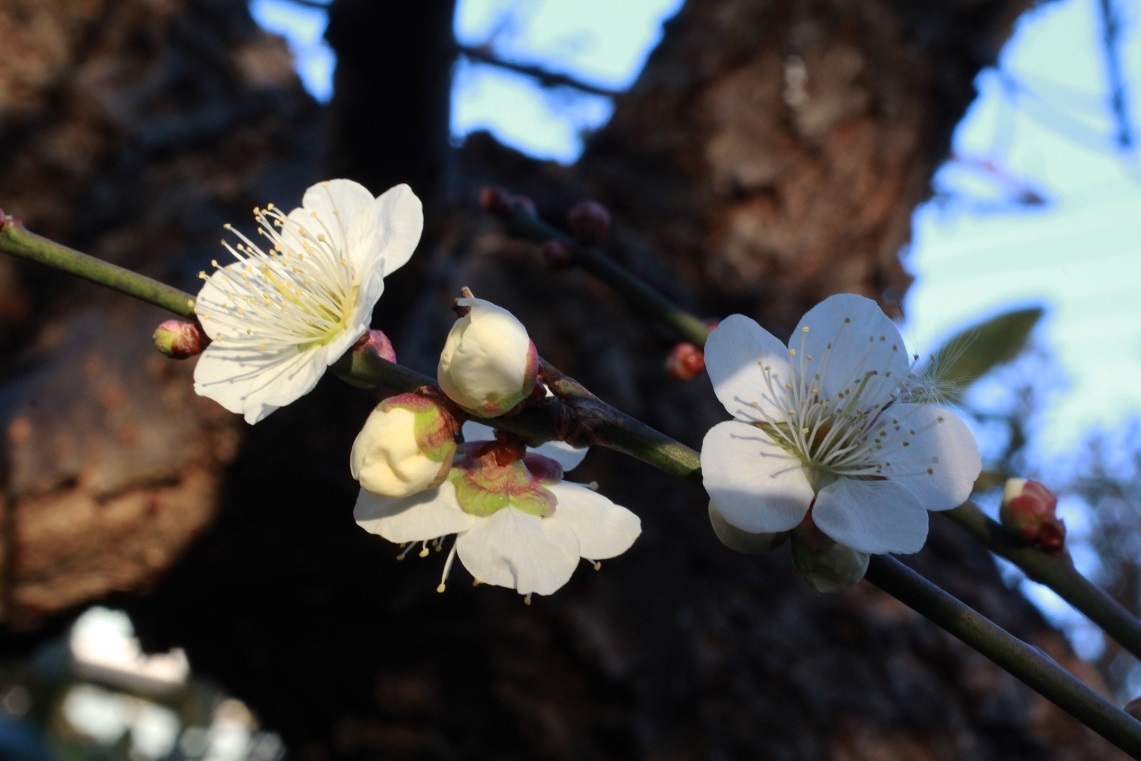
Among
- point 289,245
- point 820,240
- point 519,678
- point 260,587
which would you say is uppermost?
point 289,245

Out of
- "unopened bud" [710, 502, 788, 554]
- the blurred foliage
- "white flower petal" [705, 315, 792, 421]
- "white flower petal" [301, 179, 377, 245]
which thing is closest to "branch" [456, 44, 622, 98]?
the blurred foliage

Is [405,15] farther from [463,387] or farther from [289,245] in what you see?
[463,387]

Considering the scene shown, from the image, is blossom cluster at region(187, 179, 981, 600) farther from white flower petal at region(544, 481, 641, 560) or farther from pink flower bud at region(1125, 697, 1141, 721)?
pink flower bud at region(1125, 697, 1141, 721)

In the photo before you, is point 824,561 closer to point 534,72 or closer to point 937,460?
point 937,460

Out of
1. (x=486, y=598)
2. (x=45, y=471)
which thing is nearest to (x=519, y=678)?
(x=486, y=598)

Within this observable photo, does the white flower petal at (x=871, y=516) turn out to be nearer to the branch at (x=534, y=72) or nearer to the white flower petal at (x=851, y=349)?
the white flower petal at (x=851, y=349)

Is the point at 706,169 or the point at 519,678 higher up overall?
the point at 706,169

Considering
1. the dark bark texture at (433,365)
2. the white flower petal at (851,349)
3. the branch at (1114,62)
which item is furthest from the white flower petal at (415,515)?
the branch at (1114,62)

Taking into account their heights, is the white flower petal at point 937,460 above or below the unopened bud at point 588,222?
above
